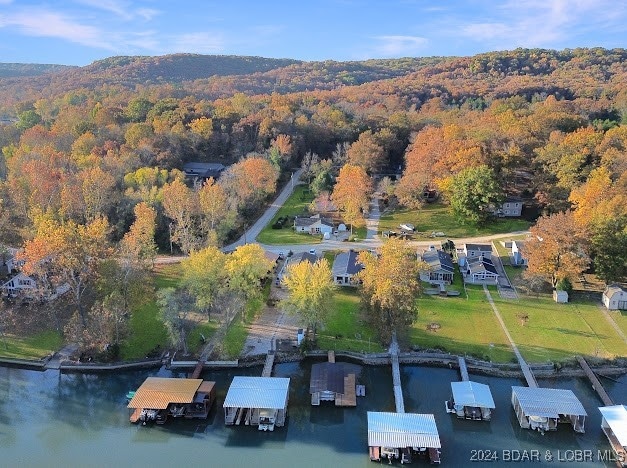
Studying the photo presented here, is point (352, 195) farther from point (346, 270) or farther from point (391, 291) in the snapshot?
point (391, 291)

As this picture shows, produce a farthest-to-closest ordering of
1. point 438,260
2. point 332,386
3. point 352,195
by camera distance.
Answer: point 352,195 → point 438,260 → point 332,386

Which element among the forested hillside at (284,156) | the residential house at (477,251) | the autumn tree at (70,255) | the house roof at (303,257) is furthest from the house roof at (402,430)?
the residential house at (477,251)

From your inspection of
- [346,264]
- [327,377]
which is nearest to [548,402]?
[327,377]

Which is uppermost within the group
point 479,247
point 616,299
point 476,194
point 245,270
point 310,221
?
point 476,194

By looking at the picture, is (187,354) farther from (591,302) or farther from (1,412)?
(591,302)

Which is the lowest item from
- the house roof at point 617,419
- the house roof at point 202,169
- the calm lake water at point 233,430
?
the calm lake water at point 233,430

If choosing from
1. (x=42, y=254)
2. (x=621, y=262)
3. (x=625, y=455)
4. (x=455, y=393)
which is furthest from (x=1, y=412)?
(x=621, y=262)

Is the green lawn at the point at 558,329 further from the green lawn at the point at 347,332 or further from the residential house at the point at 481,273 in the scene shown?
the green lawn at the point at 347,332
